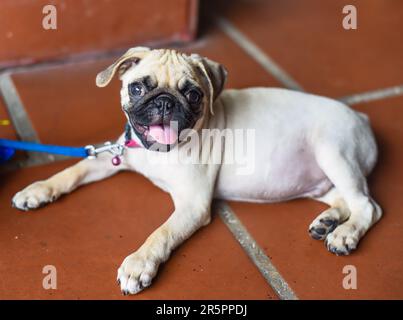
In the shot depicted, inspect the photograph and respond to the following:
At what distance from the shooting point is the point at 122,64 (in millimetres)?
2229

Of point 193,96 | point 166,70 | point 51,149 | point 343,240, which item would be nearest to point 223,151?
point 193,96

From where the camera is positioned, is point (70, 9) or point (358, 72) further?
point (358, 72)

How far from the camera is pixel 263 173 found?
2389 mm

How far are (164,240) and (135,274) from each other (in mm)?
171

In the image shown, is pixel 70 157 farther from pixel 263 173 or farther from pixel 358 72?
pixel 358 72

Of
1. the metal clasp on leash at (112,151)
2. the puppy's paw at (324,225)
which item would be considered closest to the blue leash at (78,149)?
the metal clasp on leash at (112,151)

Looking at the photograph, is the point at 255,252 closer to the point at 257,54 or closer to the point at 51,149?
the point at 51,149

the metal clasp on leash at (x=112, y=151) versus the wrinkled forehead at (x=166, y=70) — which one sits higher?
the wrinkled forehead at (x=166, y=70)

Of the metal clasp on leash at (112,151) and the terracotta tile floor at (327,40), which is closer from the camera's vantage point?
the metal clasp on leash at (112,151)

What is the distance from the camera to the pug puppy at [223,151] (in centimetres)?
213

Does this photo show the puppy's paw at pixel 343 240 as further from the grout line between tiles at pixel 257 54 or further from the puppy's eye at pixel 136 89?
the grout line between tiles at pixel 257 54
